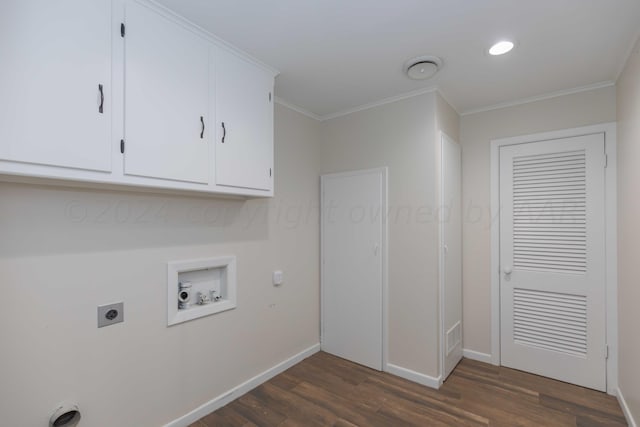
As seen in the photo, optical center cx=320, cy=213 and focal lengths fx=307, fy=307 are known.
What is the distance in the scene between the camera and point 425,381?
8.39ft

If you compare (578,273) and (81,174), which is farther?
(578,273)

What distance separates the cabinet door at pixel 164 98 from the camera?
1535mm

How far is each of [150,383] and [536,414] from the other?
2.63m

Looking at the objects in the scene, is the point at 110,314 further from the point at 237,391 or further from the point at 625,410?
the point at 625,410

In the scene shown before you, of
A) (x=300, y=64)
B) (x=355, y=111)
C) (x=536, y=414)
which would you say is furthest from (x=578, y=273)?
(x=300, y=64)

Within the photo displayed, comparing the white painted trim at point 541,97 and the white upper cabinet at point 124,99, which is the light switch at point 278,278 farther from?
the white painted trim at point 541,97

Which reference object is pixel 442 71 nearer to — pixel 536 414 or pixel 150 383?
pixel 536 414

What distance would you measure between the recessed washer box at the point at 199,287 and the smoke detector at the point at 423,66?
1940 millimetres

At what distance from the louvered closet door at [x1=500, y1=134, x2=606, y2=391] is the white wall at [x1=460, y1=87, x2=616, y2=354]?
135 millimetres

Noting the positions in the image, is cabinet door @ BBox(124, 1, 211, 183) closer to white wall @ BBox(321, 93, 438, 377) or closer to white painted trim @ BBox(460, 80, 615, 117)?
white wall @ BBox(321, 93, 438, 377)

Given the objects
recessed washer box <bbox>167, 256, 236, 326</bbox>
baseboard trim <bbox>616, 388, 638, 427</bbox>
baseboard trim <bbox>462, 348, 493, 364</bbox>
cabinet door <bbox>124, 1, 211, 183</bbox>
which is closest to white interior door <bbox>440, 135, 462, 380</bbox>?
baseboard trim <bbox>462, 348, 493, 364</bbox>

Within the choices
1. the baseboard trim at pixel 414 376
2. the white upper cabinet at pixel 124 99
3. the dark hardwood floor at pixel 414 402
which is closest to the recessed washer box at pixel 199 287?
the white upper cabinet at pixel 124 99

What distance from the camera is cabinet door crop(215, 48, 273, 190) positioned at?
1.95 metres

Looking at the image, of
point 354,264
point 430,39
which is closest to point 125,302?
point 354,264
